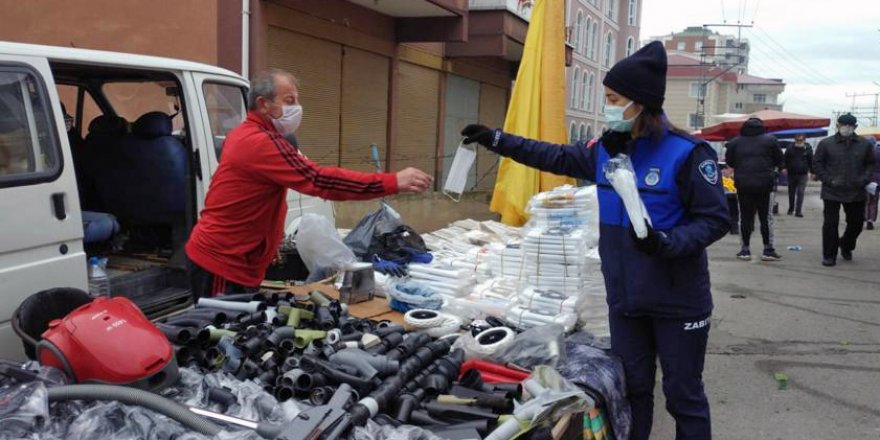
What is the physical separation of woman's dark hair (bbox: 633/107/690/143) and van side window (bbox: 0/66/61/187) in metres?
2.91

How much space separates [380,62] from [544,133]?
9.61 metres

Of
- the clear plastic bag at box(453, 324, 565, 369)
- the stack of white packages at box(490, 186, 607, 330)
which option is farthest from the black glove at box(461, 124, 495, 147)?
the stack of white packages at box(490, 186, 607, 330)

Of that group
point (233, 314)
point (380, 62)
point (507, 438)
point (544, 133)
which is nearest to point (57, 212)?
point (233, 314)

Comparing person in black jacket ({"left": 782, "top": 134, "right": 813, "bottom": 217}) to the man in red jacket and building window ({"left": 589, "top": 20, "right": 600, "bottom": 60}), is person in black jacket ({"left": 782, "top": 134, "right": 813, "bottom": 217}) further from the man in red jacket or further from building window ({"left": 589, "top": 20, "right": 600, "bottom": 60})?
building window ({"left": 589, "top": 20, "right": 600, "bottom": 60})

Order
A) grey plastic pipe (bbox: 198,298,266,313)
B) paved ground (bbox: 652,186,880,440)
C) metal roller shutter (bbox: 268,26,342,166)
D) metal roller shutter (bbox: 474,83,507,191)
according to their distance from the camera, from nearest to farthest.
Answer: grey plastic pipe (bbox: 198,298,266,313) < paved ground (bbox: 652,186,880,440) < metal roller shutter (bbox: 268,26,342,166) < metal roller shutter (bbox: 474,83,507,191)

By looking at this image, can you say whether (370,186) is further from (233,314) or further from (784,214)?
(784,214)

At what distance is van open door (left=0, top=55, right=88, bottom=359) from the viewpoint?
3.43 meters

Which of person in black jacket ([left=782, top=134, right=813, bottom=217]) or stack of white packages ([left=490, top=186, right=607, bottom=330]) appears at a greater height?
person in black jacket ([left=782, top=134, right=813, bottom=217])

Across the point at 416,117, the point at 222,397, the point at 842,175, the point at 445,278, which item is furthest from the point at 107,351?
the point at 416,117

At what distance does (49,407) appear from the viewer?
2518 millimetres

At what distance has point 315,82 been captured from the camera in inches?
532

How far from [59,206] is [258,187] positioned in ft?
3.29

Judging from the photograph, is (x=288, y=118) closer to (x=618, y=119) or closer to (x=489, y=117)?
(x=618, y=119)

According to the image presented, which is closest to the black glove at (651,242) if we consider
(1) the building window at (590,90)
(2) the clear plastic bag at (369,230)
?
(2) the clear plastic bag at (369,230)
